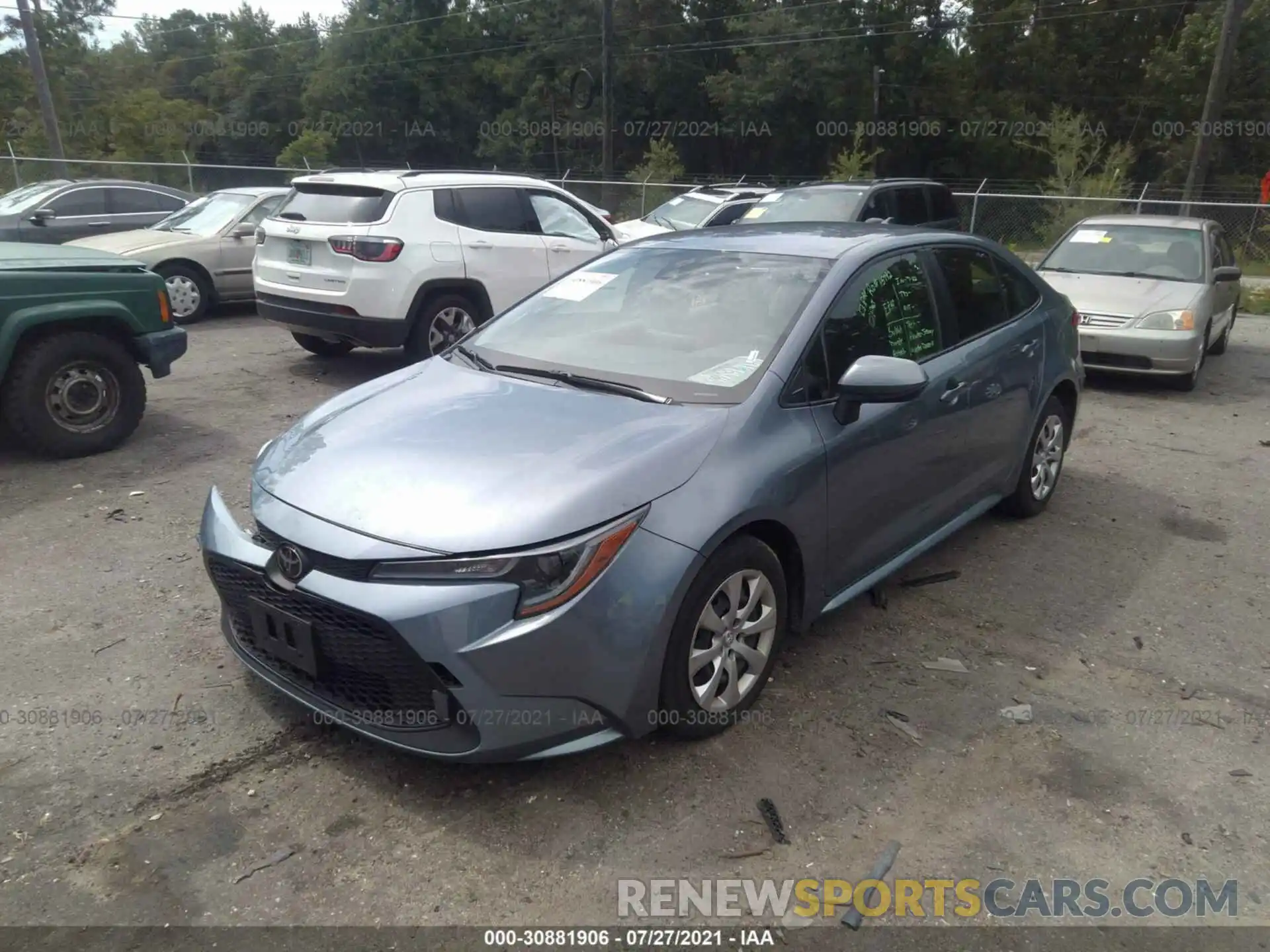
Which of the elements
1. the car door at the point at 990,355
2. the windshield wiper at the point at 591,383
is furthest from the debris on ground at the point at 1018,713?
the windshield wiper at the point at 591,383

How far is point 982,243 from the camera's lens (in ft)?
16.7

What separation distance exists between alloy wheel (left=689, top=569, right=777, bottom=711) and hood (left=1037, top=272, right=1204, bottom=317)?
6769 mm

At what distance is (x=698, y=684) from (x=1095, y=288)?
7.95m

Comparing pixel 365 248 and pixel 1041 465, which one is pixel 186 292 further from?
pixel 1041 465

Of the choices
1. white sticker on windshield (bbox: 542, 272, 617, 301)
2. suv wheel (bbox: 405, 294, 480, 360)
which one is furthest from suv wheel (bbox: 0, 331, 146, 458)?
white sticker on windshield (bbox: 542, 272, 617, 301)

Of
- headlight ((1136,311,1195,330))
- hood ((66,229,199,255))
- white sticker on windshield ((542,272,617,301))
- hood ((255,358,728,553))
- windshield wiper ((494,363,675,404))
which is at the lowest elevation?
headlight ((1136,311,1195,330))

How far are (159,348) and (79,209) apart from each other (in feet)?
26.1

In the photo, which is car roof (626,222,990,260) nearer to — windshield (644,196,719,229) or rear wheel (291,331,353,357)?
rear wheel (291,331,353,357)

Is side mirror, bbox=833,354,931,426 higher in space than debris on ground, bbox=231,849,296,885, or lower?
higher

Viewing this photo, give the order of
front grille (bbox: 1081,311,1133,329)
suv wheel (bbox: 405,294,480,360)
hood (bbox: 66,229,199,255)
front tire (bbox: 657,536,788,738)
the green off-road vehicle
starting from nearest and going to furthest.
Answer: front tire (bbox: 657,536,788,738) < the green off-road vehicle < suv wheel (bbox: 405,294,480,360) < front grille (bbox: 1081,311,1133,329) < hood (bbox: 66,229,199,255)

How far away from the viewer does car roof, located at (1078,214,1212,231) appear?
998 cm

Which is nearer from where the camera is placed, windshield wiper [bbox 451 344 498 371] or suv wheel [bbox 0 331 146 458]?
windshield wiper [bbox 451 344 498 371]

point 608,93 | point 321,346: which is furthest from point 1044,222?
point 321,346

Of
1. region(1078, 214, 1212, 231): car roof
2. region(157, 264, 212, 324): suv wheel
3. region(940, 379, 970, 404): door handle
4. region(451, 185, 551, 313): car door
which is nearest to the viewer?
region(940, 379, 970, 404): door handle
